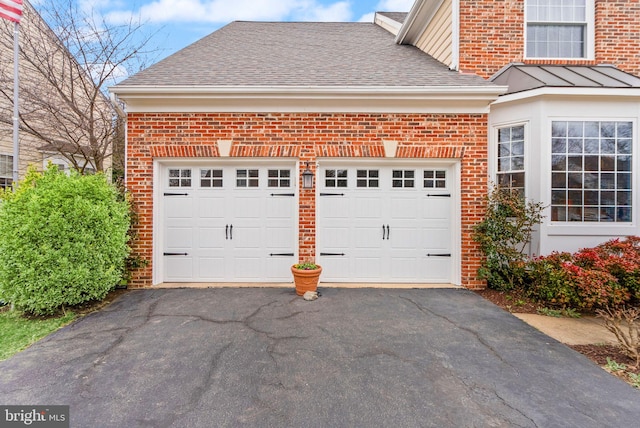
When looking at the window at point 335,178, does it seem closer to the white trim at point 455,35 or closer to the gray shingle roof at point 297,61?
the gray shingle roof at point 297,61

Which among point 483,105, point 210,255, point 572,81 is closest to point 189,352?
point 210,255

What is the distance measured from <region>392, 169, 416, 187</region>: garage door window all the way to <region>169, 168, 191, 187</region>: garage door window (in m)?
4.05

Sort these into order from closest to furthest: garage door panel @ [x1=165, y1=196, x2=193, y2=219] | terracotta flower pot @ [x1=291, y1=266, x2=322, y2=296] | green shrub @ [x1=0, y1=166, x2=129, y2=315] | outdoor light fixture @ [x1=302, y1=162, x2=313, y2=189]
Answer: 1. green shrub @ [x1=0, y1=166, x2=129, y2=315]
2. terracotta flower pot @ [x1=291, y1=266, x2=322, y2=296]
3. outdoor light fixture @ [x1=302, y1=162, x2=313, y2=189]
4. garage door panel @ [x1=165, y1=196, x2=193, y2=219]

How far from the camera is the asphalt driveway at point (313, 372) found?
221 centimetres

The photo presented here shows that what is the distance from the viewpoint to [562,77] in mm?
5289

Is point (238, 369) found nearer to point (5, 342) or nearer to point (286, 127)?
point (5, 342)

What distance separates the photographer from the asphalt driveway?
7.25 feet

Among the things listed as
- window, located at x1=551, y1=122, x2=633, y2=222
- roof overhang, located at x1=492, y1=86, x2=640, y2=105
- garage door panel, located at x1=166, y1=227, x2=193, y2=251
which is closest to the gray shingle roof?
roof overhang, located at x1=492, y1=86, x2=640, y2=105

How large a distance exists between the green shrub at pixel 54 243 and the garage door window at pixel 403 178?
5005 millimetres

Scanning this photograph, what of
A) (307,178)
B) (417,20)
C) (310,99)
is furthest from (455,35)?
(307,178)

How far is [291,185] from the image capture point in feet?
18.1

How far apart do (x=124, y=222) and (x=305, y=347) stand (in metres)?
3.75

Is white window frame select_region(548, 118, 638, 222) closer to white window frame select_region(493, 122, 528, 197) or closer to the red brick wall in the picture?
white window frame select_region(493, 122, 528, 197)

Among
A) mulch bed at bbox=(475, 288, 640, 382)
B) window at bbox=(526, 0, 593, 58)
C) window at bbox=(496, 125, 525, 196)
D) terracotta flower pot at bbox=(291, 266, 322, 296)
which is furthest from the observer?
window at bbox=(526, 0, 593, 58)
